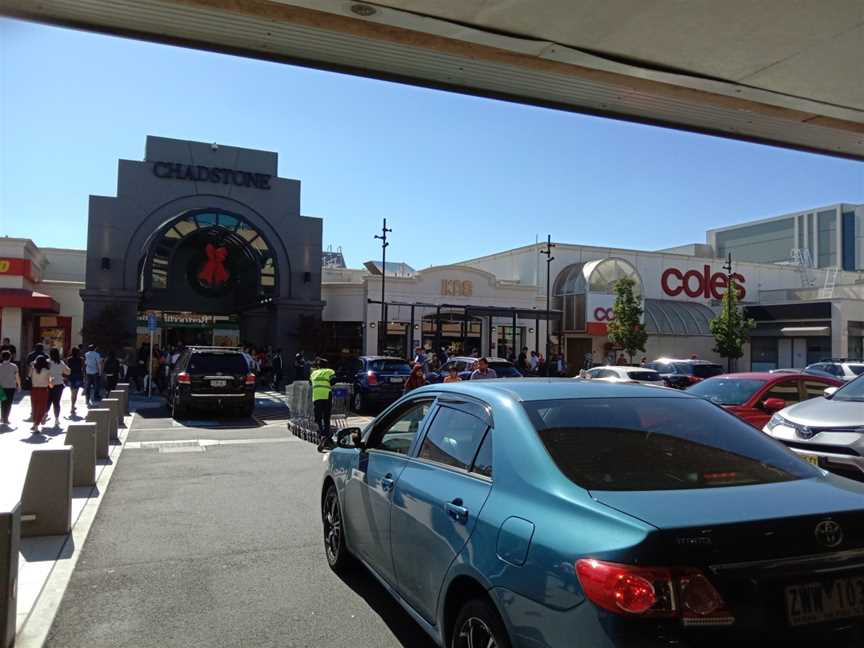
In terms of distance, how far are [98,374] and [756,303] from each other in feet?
158

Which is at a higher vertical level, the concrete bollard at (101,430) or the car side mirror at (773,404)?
the car side mirror at (773,404)

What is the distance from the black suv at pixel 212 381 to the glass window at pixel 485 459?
1413 cm

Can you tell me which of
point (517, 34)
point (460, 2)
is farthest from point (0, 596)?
point (517, 34)

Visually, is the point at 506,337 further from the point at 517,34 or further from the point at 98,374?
the point at 517,34

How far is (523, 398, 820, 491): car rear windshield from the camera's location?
297cm

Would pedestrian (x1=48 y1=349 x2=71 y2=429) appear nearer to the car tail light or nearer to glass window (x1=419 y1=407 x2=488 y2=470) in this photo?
glass window (x1=419 y1=407 x2=488 y2=470)

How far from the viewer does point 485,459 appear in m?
3.34

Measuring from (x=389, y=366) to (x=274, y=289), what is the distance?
15904 millimetres

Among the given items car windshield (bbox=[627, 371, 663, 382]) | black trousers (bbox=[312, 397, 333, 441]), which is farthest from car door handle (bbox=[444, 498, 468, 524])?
car windshield (bbox=[627, 371, 663, 382])

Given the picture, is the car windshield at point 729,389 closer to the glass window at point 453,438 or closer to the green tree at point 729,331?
the glass window at point 453,438

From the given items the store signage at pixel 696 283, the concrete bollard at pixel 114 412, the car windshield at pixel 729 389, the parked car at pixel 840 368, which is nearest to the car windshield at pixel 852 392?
the car windshield at pixel 729 389

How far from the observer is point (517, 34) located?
18.4ft

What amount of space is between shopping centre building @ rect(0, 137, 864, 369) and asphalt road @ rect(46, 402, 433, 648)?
20.3 meters

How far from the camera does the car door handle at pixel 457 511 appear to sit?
3.14 metres
